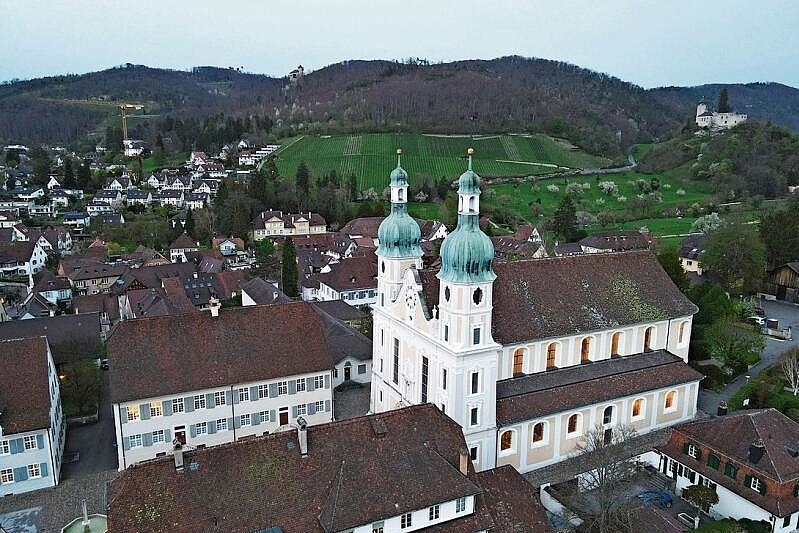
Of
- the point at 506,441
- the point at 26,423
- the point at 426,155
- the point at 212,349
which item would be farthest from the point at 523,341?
the point at 426,155

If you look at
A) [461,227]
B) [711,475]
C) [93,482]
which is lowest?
[93,482]

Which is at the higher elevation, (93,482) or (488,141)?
(488,141)

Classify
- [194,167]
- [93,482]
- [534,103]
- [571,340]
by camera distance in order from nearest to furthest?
[93,482], [571,340], [194,167], [534,103]

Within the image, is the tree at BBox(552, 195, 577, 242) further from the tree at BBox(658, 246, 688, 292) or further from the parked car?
the parked car

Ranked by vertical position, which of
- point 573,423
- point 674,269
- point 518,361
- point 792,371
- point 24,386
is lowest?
point 573,423

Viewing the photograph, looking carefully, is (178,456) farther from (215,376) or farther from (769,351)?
(769,351)

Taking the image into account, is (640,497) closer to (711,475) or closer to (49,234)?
(711,475)

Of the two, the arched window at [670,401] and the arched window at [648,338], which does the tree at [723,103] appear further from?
the arched window at [670,401]

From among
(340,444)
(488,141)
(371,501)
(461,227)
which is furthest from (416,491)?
(488,141)
